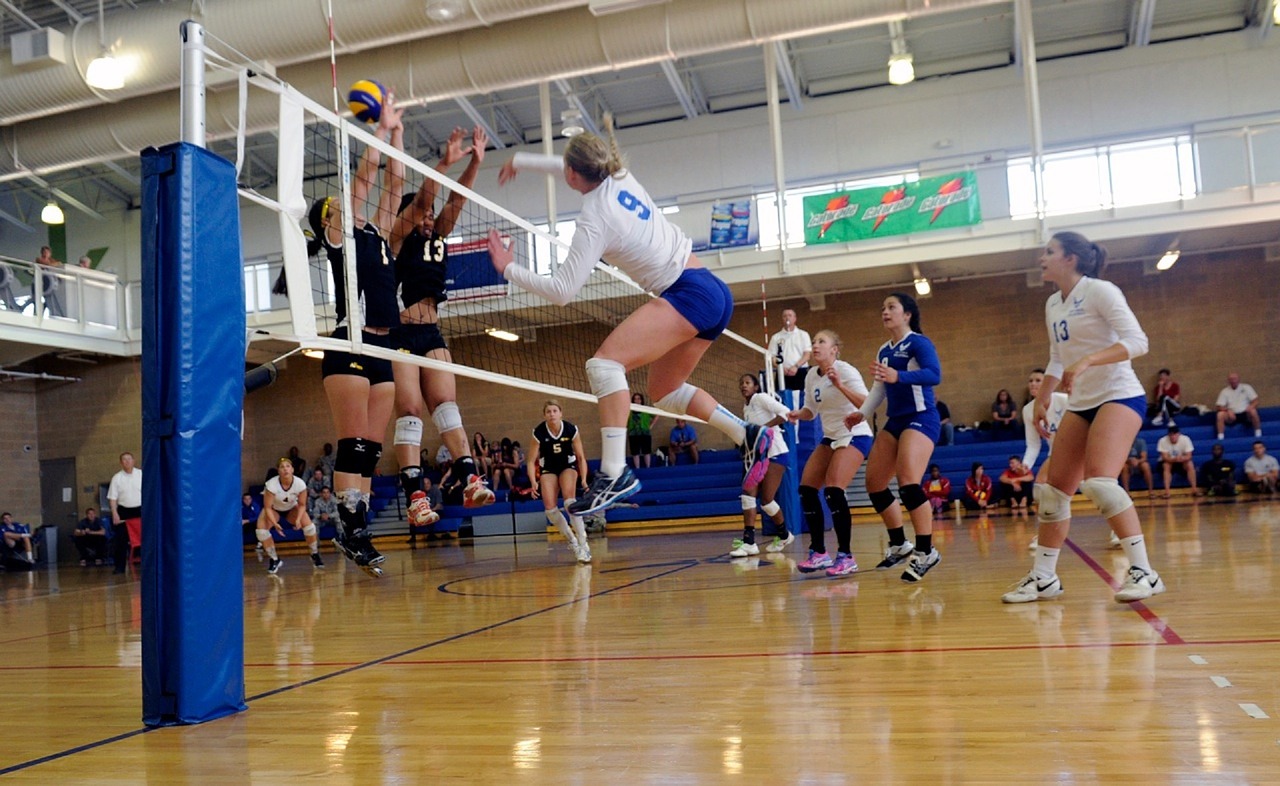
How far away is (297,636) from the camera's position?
5.63 metres

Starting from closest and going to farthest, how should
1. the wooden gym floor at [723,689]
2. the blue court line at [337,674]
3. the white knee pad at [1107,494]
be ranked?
the wooden gym floor at [723,689] → the blue court line at [337,674] → the white knee pad at [1107,494]

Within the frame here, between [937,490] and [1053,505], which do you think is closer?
[1053,505]

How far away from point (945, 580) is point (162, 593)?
4.81 metres

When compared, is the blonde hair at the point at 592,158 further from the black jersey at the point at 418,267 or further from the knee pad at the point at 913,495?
the knee pad at the point at 913,495

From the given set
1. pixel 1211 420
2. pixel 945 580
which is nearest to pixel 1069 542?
pixel 945 580

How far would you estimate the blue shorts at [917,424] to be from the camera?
6.42m

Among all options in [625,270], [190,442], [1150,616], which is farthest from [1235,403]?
[190,442]

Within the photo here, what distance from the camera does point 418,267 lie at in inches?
233

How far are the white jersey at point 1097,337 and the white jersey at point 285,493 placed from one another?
1015cm

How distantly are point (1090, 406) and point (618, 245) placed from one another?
2653mm

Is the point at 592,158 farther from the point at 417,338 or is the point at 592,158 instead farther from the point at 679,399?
the point at 417,338

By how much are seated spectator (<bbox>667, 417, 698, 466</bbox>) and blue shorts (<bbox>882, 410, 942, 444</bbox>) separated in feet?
41.3

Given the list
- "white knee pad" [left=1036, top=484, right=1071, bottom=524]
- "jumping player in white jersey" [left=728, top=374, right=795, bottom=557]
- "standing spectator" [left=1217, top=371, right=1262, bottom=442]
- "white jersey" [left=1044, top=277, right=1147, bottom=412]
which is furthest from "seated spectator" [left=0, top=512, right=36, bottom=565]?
"standing spectator" [left=1217, top=371, right=1262, bottom=442]

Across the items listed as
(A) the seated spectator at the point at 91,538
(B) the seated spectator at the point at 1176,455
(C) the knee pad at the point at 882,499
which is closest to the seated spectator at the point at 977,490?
(B) the seated spectator at the point at 1176,455
